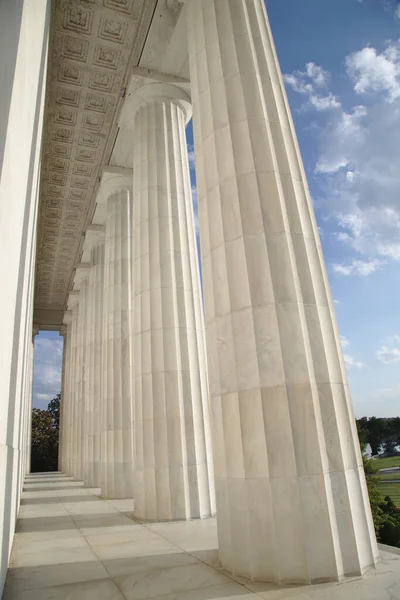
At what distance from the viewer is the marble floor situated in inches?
342

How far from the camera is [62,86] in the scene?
2692cm

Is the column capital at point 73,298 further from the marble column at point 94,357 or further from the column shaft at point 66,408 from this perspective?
the marble column at point 94,357

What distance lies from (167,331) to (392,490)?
406 feet

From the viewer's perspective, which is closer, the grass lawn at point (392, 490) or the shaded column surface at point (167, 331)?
the shaded column surface at point (167, 331)

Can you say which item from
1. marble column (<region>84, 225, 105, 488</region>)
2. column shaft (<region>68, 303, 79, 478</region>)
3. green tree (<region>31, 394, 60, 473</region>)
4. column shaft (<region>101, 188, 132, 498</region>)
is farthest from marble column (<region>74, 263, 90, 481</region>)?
green tree (<region>31, 394, 60, 473</region>)

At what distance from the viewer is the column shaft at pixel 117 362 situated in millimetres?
27125

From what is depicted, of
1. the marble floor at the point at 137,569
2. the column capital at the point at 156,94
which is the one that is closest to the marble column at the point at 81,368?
the column capital at the point at 156,94

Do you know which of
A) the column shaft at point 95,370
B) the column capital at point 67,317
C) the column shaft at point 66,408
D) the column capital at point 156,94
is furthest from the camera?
the column capital at point 67,317

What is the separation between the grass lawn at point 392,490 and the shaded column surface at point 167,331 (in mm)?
107009

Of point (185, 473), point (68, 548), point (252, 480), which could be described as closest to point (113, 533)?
point (68, 548)

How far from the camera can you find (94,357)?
1588 inches

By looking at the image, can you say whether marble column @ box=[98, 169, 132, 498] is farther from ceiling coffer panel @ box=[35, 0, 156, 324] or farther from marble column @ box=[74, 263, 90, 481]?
marble column @ box=[74, 263, 90, 481]

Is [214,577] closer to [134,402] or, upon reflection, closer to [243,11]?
[134,402]

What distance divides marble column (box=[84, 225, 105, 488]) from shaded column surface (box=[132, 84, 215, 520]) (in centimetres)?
1776
